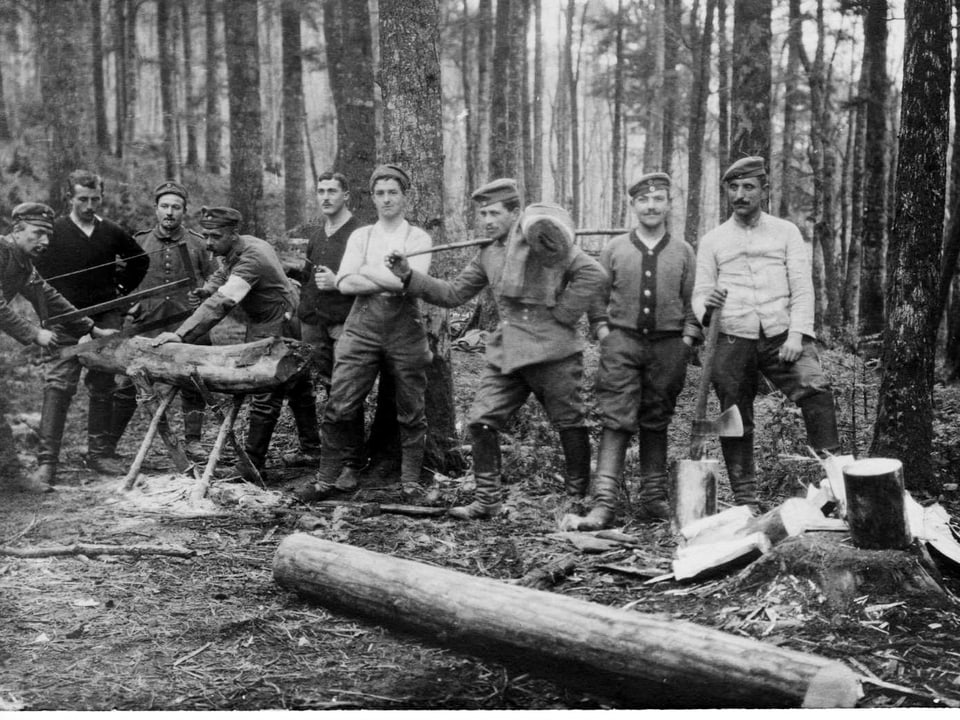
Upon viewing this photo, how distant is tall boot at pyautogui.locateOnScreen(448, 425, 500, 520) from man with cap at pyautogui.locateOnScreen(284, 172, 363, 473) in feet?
3.04

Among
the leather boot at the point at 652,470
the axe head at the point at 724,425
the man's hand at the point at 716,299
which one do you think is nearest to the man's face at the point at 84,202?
the leather boot at the point at 652,470

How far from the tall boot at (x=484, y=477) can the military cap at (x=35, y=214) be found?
297 centimetres

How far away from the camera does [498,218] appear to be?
195 inches

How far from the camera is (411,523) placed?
4.97m

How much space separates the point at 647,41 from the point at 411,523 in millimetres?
12703

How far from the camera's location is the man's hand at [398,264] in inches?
191

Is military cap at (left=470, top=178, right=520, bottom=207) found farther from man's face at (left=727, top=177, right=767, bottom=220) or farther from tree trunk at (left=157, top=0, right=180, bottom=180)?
tree trunk at (left=157, top=0, right=180, bottom=180)

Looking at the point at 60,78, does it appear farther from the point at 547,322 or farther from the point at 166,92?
the point at 166,92

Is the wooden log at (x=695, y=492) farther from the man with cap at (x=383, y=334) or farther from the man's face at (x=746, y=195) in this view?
the man with cap at (x=383, y=334)

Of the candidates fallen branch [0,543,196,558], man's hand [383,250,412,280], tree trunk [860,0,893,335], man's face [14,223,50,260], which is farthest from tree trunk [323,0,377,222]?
tree trunk [860,0,893,335]

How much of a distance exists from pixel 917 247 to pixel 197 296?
15.5ft

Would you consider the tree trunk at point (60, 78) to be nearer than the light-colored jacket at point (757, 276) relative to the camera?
No

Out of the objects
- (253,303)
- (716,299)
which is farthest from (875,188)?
(253,303)

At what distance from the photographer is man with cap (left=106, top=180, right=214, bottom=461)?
6.38 meters
